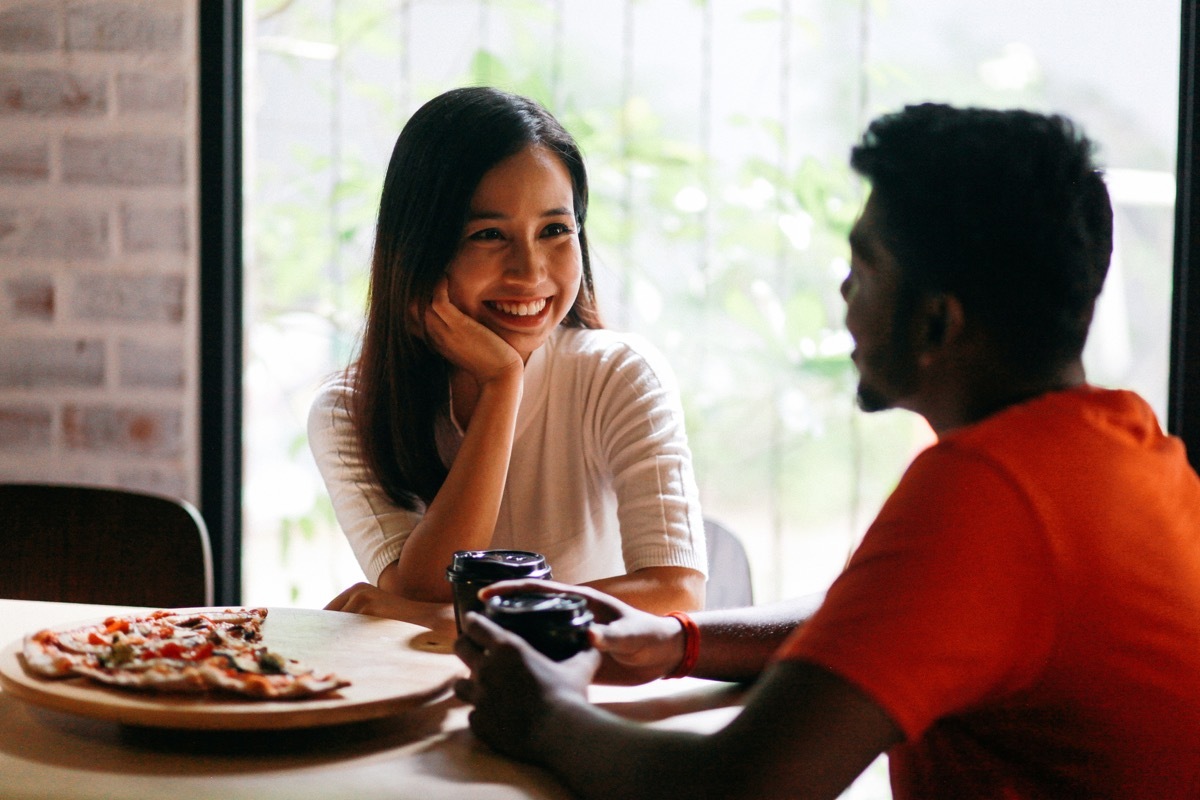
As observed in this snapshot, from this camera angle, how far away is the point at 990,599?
30.7 inches

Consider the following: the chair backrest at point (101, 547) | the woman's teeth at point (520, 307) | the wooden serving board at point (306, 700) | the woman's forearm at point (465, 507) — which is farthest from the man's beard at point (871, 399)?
the chair backrest at point (101, 547)

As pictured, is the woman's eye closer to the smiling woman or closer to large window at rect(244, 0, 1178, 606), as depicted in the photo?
the smiling woman

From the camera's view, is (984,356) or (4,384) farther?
(4,384)

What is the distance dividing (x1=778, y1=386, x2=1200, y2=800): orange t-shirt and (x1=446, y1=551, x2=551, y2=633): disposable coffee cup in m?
0.36

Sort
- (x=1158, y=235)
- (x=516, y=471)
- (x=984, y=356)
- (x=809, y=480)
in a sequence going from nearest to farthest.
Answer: (x=984, y=356), (x=516, y=471), (x=1158, y=235), (x=809, y=480)

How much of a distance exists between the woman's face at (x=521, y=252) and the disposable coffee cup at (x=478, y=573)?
63cm

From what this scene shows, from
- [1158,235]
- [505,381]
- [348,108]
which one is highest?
[348,108]

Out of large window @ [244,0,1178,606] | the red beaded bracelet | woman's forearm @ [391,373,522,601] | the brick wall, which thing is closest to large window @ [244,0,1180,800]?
large window @ [244,0,1178,606]

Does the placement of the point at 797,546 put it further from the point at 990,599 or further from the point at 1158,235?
the point at 990,599

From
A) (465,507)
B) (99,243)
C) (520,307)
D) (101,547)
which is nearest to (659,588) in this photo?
(465,507)

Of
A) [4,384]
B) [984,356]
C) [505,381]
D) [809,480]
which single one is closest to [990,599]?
[984,356]

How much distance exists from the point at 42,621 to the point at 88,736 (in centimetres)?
44

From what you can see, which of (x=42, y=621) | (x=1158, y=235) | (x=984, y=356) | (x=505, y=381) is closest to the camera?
(x=984, y=356)

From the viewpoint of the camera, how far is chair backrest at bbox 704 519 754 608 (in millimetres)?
1803
